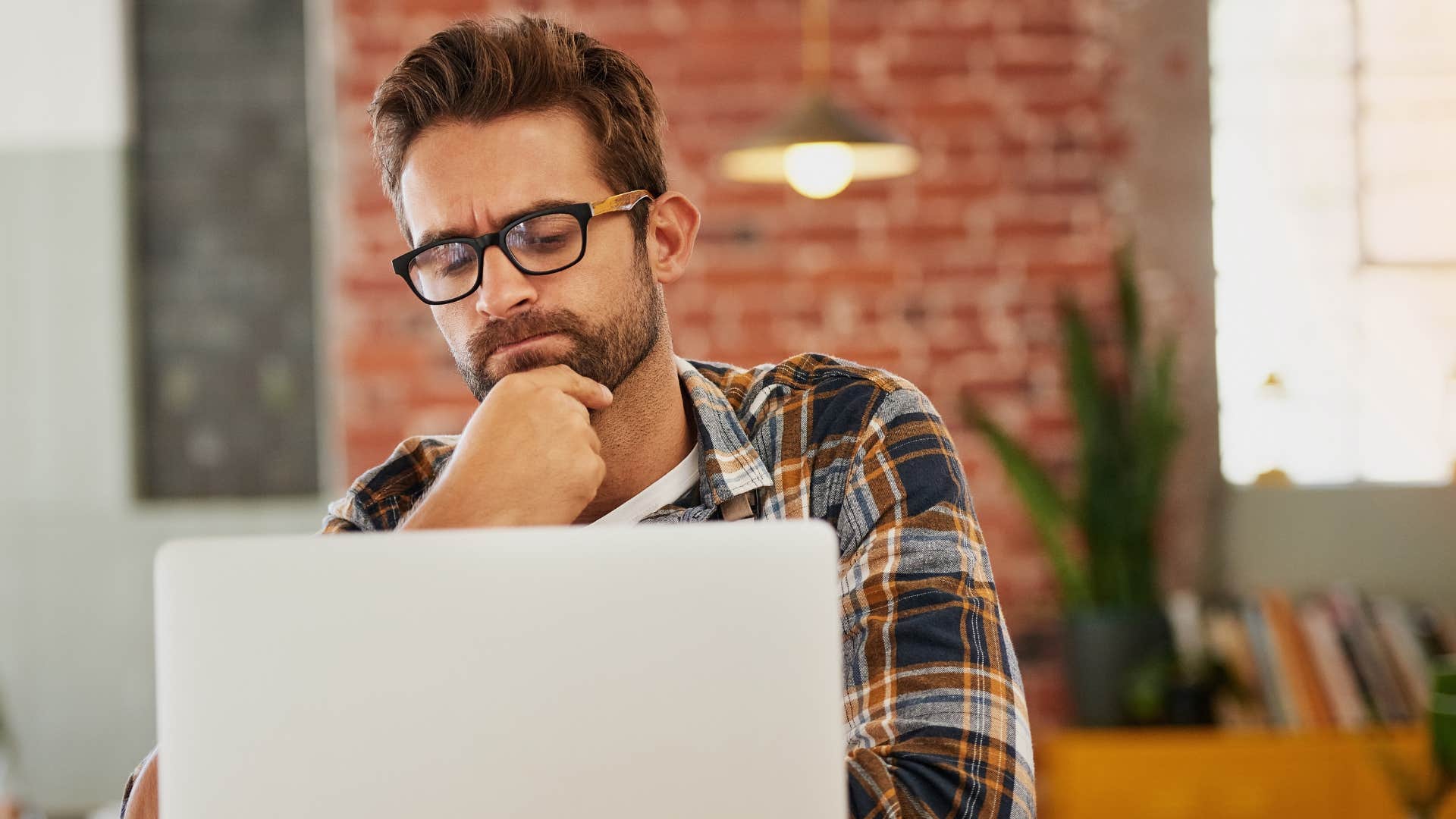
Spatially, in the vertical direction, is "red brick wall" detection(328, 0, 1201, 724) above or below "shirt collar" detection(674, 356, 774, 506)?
above

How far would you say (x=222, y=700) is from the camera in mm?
650

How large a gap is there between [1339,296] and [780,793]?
346 centimetres

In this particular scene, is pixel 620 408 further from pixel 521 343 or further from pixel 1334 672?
pixel 1334 672

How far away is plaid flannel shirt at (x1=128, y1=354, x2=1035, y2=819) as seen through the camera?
0.95 metres

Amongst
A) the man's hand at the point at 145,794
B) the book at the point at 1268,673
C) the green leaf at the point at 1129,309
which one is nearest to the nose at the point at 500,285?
the man's hand at the point at 145,794

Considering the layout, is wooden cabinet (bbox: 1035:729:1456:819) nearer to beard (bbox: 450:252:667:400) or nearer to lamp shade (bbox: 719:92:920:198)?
lamp shade (bbox: 719:92:920:198)

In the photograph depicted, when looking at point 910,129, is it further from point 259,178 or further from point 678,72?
point 259,178

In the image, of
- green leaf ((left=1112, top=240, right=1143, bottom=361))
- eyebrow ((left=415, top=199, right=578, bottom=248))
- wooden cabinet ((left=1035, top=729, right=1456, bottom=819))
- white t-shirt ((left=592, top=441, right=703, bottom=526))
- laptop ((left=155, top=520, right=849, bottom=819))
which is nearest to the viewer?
laptop ((left=155, top=520, right=849, bottom=819))

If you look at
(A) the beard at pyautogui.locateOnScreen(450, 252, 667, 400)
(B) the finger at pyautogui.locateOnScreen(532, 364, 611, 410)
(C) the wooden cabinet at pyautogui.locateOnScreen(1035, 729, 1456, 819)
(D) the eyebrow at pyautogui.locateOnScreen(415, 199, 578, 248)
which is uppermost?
(D) the eyebrow at pyautogui.locateOnScreen(415, 199, 578, 248)

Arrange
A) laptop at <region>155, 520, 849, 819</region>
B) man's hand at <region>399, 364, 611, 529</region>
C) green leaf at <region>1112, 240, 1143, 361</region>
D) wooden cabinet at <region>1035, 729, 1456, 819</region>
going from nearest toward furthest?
1. laptop at <region>155, 520, 849, 819</region>
2. man's hand at <region>399, 364, 611, 529</region>
3. wooden cabinet at <region>1035, 729, 1456, 819</region>
4. green leaf at <region>1112, 240, 1143, 361</region>

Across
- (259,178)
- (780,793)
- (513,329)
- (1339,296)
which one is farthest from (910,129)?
(780,793)

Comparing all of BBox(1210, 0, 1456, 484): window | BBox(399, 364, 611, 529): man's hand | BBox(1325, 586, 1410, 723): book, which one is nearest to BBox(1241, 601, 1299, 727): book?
BBox(1325, 586, 1410, 723): book

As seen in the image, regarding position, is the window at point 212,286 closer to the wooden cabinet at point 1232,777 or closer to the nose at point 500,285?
the wooden cabinet at point 1232,777

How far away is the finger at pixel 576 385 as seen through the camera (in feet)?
4.10
